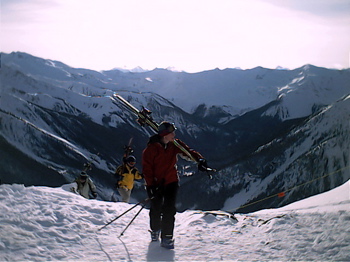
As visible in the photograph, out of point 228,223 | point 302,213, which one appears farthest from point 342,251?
point 228,223

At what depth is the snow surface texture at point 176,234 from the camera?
6.34 metres

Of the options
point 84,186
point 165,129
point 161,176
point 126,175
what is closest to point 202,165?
point 161,176

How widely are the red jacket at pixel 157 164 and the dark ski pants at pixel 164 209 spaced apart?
0.53 ft

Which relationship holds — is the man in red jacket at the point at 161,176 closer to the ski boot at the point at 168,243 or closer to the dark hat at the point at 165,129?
the dark hat at the point at 165,129

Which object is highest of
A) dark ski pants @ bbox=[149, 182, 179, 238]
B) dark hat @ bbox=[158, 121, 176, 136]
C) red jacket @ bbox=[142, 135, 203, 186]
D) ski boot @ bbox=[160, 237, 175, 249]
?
dark hat @ bbox=[158, 121, 176, 136]

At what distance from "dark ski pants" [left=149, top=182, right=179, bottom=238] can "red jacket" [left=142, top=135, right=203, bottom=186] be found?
0.16 m

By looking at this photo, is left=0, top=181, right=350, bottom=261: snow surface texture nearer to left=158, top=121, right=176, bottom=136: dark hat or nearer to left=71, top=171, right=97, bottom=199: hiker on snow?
left=158, top=121, right=176, bottom=136: dark hat

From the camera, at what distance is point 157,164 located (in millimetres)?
7086

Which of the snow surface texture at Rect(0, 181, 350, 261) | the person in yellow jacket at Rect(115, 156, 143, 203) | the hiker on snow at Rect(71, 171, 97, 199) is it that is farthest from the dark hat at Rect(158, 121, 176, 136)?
the hiker on snow at Rect(71, 171, 97, 199)

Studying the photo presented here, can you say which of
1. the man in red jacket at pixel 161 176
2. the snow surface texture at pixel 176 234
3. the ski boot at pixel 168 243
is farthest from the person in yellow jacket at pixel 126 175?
the ski boot at pixel 168 243

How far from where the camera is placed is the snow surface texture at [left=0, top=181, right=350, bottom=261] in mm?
6340

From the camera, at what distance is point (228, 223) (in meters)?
8.38

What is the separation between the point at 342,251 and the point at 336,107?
155m

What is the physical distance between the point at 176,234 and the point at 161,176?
5.27 feet
